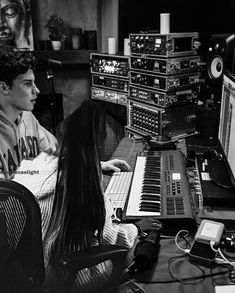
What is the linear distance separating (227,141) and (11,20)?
286 centimetres

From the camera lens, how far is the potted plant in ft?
11.9

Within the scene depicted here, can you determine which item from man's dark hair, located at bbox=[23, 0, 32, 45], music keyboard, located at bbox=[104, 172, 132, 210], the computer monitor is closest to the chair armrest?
music keyboard, located at bbox=[104, 172, 132, 210]

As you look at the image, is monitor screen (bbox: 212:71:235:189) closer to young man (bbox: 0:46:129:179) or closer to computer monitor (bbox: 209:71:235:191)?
computer monitor (bbox: 209:71:235:191)

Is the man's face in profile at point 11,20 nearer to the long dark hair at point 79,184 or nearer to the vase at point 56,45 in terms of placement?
the vase at point 56,45

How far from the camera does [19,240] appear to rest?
0.93 meters

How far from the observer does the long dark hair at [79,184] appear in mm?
902

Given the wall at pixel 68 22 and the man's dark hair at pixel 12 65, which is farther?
the wall at pixel 68 22

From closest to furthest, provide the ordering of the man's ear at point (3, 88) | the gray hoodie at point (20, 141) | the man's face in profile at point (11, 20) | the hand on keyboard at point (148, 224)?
the hand on keyboard at point (148, 224)
the gray hoodie at point (20, 141)
the man's ear at point (3, 88)
the man's face in profile at point (11, 20)

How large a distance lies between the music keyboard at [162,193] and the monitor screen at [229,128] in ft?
0.53

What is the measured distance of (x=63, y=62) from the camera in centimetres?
372

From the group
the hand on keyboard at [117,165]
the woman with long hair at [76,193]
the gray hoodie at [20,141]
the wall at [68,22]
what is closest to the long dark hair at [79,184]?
the woman with long hair at [76,193]

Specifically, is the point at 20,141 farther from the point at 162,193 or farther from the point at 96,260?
the point at 96,260

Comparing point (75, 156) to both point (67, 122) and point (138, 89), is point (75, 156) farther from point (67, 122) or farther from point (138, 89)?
point (138, 89)

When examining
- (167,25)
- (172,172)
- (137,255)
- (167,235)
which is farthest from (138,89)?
(137,255)
